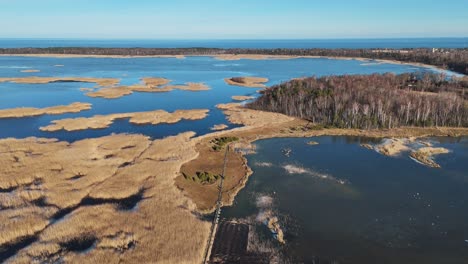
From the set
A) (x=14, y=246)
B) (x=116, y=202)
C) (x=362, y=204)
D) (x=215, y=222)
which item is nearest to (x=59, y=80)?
(x=116, y=202)

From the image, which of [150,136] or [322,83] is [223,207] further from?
[322,83]

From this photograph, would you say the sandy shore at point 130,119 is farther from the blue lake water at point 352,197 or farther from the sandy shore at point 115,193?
the sandy shore at point 115,193

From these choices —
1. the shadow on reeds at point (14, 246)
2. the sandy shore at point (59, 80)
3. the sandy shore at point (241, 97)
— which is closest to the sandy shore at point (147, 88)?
the sandy shore at point (59, 80)

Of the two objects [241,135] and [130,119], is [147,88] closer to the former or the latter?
[130,119]

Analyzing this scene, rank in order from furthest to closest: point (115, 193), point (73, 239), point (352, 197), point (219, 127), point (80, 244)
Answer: point (219, 127)
point (352, 197)
point (115, 193)
point (73, 239)
point (80, 244)

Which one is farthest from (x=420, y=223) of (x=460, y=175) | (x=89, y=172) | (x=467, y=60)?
(x=467, y=60)

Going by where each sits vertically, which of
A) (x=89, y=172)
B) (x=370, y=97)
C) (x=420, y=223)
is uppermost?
(x=370, y=97)
